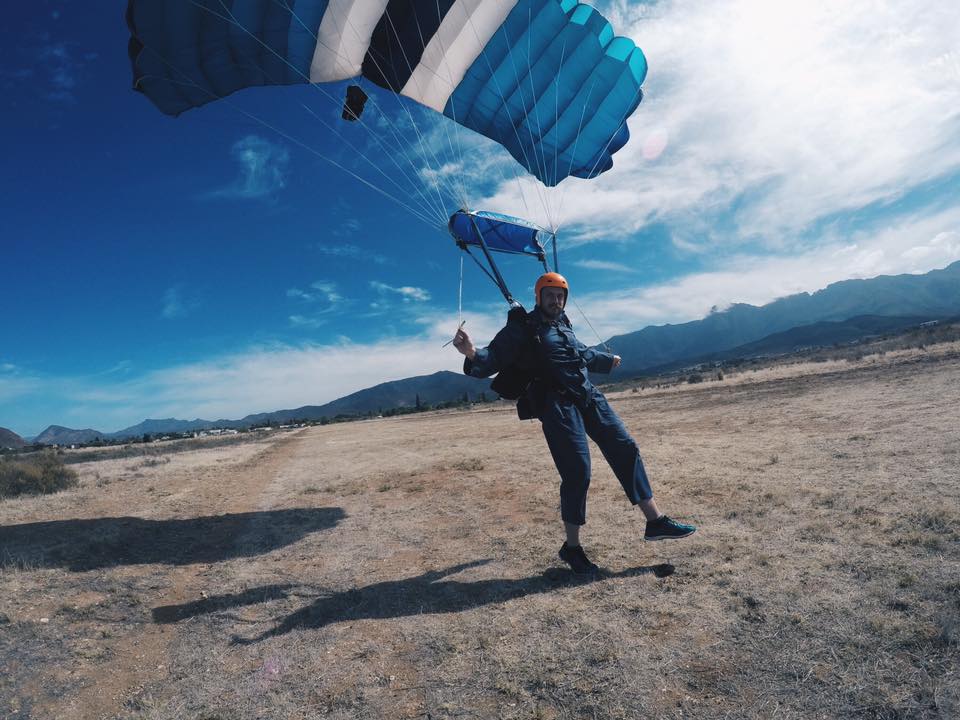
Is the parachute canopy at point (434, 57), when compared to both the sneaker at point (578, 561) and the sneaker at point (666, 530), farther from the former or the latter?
the sneaker at point (578, 561)

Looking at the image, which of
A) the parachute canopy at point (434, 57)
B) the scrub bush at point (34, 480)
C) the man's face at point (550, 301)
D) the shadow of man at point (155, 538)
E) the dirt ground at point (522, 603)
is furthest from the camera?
the scrub bush at point (34, 480)

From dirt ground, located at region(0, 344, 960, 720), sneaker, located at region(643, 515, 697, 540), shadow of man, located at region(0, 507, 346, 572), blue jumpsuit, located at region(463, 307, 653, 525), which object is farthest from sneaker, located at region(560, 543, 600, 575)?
shadow of man, located at region(0, 507, 346, 572)

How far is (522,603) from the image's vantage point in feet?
12.4

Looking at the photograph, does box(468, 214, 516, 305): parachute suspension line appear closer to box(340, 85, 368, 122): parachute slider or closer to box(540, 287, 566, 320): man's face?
box(540, 287, 566, 320): man's face

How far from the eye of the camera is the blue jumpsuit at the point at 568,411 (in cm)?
451

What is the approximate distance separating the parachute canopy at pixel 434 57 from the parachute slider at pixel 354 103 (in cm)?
35

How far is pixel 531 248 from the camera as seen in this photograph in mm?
9703

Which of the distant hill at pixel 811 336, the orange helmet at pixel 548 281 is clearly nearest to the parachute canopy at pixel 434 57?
the orange helmet at pixel 548 281

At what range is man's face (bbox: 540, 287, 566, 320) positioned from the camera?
16.6ft

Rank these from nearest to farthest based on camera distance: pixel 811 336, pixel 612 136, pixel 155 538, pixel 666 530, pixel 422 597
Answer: pixel 422 597 → pixel 666 530 → pixel 155 538 → pixel 612 136 → pixel 811 336

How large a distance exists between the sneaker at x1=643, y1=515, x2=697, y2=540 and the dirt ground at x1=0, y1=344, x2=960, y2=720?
0.47 feet

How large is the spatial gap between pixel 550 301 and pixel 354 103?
698 cm

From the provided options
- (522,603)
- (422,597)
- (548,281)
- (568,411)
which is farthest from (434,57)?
(522,603)

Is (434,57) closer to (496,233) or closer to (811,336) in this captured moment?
(496,233)
